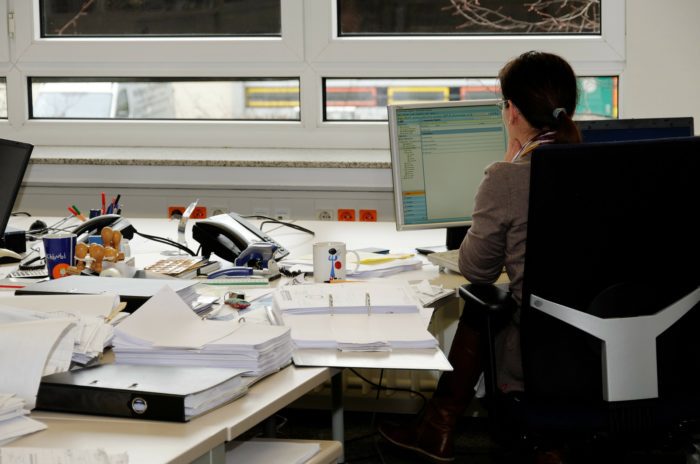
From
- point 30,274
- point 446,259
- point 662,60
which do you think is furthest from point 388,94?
point 30,274

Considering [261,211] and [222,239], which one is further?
[261,211]

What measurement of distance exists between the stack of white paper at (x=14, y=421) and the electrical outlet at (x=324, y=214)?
238 cm

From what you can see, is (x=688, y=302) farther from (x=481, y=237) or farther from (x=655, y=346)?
(x=481, y=237)

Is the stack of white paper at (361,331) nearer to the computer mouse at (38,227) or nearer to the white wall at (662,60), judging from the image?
the computer mouse at (38,227)

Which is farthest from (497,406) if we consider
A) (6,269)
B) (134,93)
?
(134,93)

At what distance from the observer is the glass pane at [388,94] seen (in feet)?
12.4

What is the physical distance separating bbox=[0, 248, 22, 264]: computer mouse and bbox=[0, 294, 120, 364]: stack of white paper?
77 cm

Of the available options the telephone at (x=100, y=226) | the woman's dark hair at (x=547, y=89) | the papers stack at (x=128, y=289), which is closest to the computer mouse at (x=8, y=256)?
the telephone at (x=100, y=226)

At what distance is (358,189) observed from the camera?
3584 mm

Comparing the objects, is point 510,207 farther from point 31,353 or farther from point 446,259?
point 31,353

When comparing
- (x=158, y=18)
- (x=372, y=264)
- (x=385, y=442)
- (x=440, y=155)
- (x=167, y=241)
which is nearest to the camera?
(x=372, y=264)

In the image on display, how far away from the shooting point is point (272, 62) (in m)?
3.82

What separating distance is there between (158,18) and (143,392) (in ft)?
9.65

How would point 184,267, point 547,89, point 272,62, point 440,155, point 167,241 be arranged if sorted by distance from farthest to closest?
point 272,62 → point 167,241 → point 440,155 → point 184,267 → point 547,89
